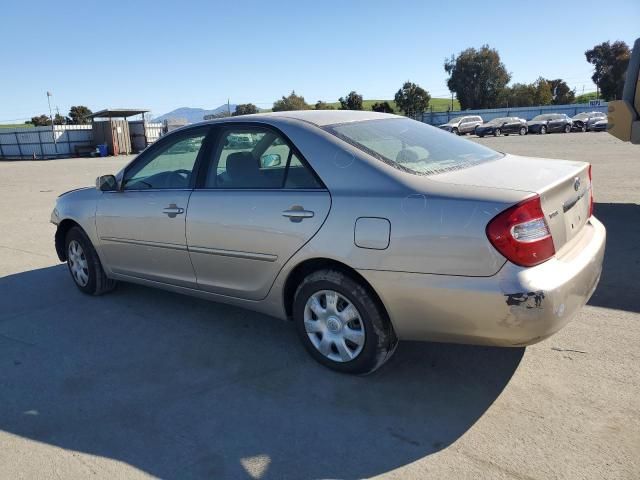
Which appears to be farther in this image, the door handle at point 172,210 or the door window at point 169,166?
the door window at point 169,166

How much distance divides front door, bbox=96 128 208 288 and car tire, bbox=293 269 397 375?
3.81ft

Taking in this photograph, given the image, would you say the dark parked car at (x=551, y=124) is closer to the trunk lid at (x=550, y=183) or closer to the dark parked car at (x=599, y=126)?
the dark parked car at (x=599, y=126)

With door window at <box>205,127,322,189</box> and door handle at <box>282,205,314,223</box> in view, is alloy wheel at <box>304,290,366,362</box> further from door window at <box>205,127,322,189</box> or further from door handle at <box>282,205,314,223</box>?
door window at <box>205,127,322,189</box>

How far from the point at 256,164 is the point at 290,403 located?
1.69 metres

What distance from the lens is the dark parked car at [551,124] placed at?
40.9 meters

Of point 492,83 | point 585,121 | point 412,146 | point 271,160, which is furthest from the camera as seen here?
point 492,83

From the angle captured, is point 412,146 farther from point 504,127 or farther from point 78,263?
point 504,127

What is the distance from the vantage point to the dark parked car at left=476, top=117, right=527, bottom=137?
1672 inches

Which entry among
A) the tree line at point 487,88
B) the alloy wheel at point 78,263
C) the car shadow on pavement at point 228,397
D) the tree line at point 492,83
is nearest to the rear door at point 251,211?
the car shadow on pavement at point 228,397

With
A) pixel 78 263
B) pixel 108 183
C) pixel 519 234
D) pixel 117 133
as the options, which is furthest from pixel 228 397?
pixel 117 133

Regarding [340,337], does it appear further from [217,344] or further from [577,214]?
[577,214]

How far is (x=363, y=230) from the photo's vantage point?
3.10 metres

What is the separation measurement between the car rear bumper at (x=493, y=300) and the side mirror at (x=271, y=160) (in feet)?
3.48

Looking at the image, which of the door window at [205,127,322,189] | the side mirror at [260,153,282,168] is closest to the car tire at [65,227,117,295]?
the door window at [205,127,322,189]
